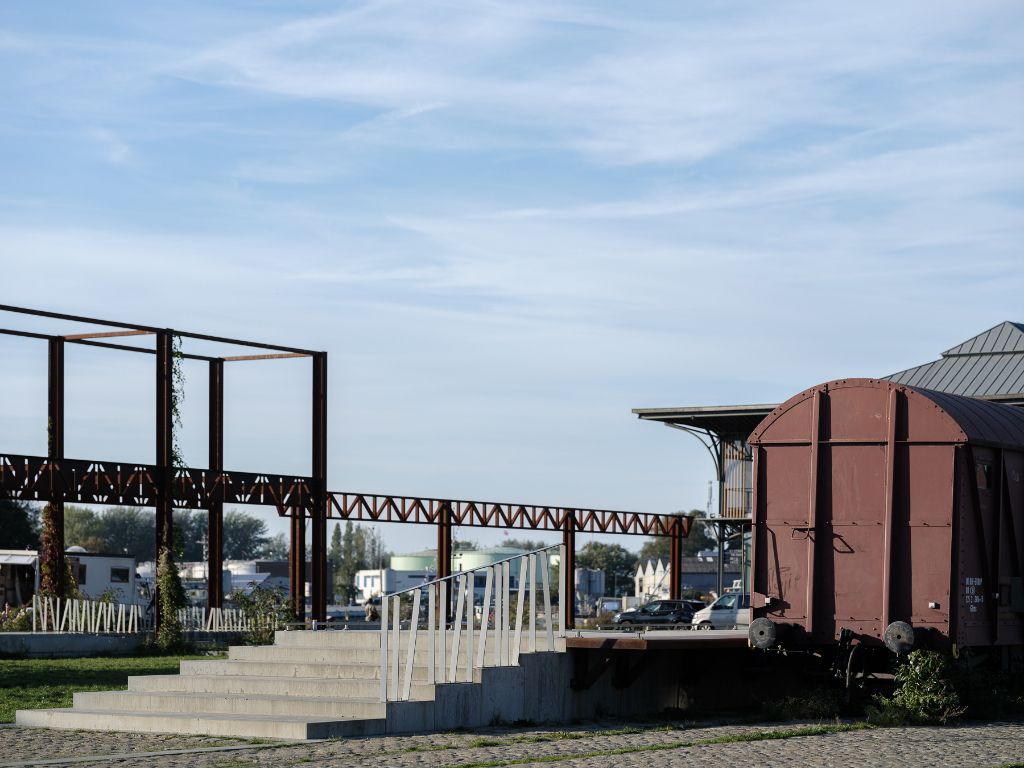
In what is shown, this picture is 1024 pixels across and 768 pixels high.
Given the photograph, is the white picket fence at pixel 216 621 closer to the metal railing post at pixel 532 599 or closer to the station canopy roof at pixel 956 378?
the station canopy roof at pixel 956 378

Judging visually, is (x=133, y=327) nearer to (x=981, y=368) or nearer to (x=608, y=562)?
(x=981, y=368)

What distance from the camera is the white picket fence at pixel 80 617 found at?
33.0 meters

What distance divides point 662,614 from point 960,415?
29.2 metres

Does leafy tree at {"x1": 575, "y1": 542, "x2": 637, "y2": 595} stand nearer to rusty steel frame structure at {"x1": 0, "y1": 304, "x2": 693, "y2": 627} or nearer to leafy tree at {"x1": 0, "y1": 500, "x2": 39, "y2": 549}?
leafy tree at {"x1": 0, "y1": 500, "x2": 39, "y2": 549}

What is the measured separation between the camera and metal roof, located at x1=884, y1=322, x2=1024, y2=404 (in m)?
46.3

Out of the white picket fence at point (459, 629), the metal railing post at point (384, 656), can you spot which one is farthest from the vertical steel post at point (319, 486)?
the metal railing post at point (384, 656)

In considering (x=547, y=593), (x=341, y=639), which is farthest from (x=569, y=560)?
(x=547, y=593)

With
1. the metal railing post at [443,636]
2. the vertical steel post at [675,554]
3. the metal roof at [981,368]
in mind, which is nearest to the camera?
the metal railing post at [443,636]

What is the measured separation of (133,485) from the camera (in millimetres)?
33281

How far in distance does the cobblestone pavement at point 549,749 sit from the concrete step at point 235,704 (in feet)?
2.61

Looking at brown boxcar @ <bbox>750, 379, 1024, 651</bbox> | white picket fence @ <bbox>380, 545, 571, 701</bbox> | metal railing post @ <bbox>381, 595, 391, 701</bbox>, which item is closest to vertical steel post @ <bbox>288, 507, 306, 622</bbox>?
brown boxcar @ <bbox>750, 379, 1024, 651</bbox>

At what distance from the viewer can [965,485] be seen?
17.0 metres

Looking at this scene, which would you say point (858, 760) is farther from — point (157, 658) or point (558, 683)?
Answer: point (157, 658)

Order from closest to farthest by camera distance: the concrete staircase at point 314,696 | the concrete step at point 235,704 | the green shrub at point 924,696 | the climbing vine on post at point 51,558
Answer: the concrete staircase at point 314,696 → the concrete step at point 235,704 → the green shrub at point 924,696 → the climbing vine on post at point 51,558
